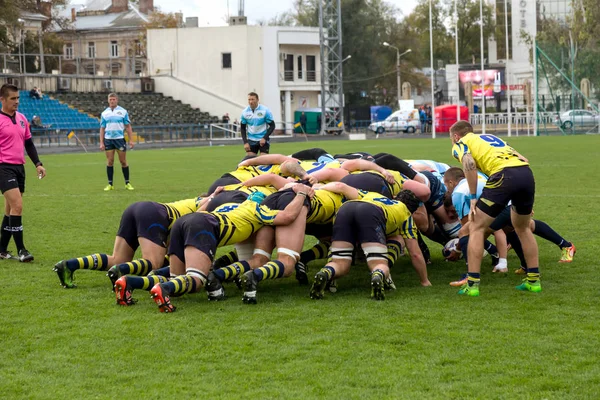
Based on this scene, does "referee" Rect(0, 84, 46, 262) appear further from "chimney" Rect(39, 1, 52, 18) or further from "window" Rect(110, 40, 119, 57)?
"window" Rect(110, 40, 119, 57)

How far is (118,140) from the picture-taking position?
19.5 meters

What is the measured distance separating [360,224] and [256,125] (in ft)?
35.8

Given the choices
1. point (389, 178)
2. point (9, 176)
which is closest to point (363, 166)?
point (389, 178)

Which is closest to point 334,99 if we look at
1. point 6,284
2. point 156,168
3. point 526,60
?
point 156,168

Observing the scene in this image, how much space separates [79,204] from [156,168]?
35.1ft

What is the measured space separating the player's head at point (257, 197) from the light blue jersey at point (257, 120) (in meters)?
9.81

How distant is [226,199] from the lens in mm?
8695

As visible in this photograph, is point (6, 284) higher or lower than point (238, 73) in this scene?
lower

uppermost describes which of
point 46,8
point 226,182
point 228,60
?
point 46,8

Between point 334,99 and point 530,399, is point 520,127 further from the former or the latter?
point 530,399

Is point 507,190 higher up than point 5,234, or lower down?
higher up

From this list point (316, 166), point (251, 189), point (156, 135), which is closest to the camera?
point (251, 189)

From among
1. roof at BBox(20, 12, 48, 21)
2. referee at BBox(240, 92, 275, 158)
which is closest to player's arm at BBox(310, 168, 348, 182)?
referee at BBox(240, 92, 275, 158)

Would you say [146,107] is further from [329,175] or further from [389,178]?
[389,178]
